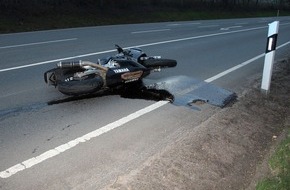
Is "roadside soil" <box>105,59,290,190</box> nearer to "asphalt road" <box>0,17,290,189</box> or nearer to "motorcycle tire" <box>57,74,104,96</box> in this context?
"asphalt road" <box>0,17,290,189</box>

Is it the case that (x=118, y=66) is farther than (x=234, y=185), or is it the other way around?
(x=118, y=66)

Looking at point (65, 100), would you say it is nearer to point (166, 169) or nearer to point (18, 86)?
point (18, 86)

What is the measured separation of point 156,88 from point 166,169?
3.49 meters

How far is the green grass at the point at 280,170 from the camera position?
12.1 ft

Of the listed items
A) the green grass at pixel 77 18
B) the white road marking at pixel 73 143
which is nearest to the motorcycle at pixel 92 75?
the white road marking at pixel 73 143

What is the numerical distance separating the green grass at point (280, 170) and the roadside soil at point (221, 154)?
10 centimetres

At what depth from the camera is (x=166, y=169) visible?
3.97 metres

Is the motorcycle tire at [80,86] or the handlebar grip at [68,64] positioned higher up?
the handlebar grip at [68,64]

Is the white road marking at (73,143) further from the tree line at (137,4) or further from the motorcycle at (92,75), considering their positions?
the tree line at (137,4)

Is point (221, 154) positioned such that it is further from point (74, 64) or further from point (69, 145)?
point (74, 64)

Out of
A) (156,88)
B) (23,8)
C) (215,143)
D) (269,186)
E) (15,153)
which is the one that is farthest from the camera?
(23,8)

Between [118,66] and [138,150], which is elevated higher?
→ [118,66]

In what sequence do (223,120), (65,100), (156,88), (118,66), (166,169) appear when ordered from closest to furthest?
(166,169) < (223,120) < (65,100) < (118,66) < (156,88)

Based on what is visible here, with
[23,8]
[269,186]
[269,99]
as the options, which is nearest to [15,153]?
[269,186]
